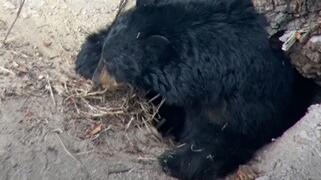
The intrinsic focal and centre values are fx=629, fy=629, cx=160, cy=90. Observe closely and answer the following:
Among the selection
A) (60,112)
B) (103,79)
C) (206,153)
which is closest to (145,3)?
(103,79)

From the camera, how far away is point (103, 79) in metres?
3.38

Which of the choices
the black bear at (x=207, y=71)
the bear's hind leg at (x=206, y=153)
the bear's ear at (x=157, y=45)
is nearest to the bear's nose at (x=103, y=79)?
the black bear at (x=207, y=71)

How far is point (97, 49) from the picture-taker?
143 inches

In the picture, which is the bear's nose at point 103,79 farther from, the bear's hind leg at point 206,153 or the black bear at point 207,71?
the bear's hind leg at point 206,153

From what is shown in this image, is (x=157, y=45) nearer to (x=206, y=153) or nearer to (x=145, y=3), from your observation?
(x=145, y=3)

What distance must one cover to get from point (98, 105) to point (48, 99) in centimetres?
29

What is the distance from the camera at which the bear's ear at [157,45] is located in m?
3.15

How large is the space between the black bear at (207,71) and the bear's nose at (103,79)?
10 millimetres

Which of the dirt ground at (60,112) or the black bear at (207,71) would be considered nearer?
the dirt ground at (60,112)

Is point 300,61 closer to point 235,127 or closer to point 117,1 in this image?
point 235,127

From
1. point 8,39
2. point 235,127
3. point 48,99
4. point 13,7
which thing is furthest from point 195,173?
point 13,7

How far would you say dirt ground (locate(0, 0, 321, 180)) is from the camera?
2.88 m

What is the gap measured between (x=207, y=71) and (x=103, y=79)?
0.58 m

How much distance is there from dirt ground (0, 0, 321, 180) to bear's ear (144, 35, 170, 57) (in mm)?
388
